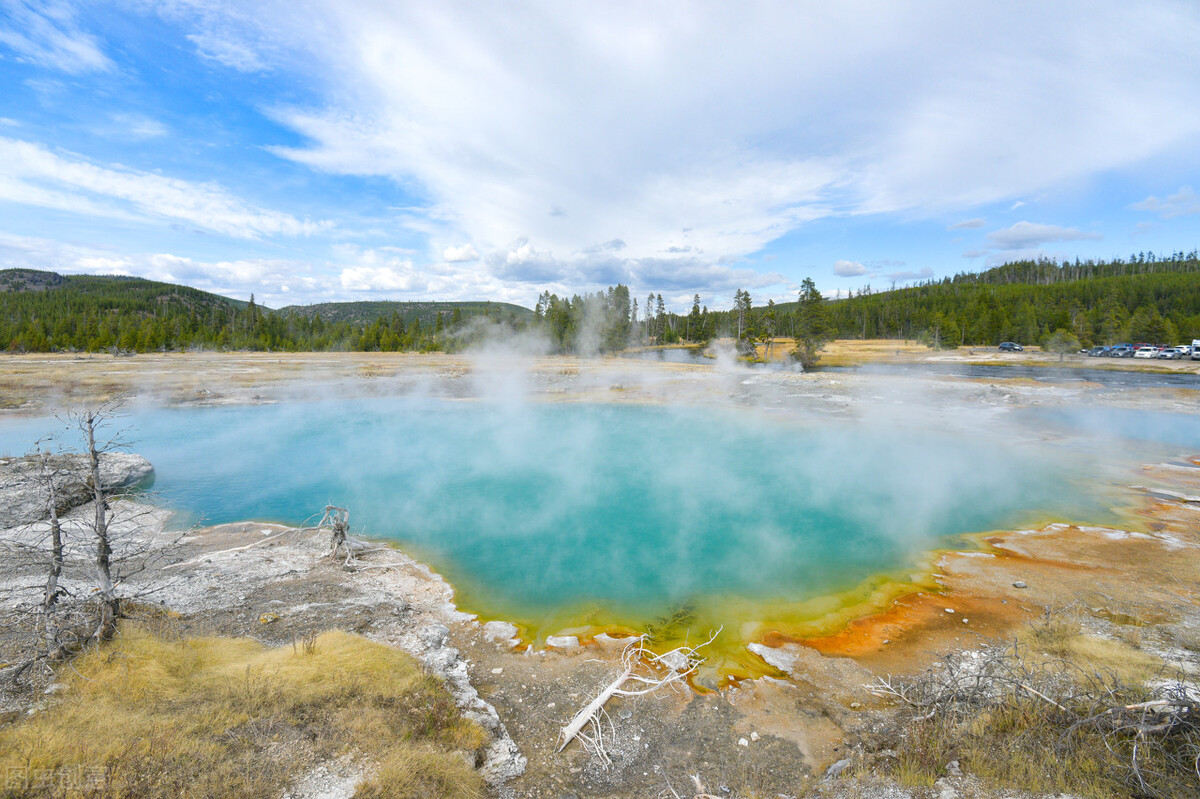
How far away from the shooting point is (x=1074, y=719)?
4090 millimetres

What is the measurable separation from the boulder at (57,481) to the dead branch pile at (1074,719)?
11456 millimetres

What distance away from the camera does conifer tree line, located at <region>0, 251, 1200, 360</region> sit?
57.1 meters

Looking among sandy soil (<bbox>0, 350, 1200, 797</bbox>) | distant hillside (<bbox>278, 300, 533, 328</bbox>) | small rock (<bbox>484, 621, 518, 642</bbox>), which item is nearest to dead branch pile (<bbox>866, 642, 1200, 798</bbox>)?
sandy soil (<bbox>0, 350, 1200, 797</bbox>)

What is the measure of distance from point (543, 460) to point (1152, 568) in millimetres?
13822

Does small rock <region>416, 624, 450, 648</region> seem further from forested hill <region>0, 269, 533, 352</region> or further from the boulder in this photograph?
forested hill <region>0, 269, 533, 352</region>

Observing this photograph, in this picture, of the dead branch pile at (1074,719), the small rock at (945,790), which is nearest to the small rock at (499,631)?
the dead branch pile at (1074,719)

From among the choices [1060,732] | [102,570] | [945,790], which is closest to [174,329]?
[102,570]

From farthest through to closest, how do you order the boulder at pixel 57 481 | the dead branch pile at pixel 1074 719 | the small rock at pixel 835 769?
the boulder at pixel 57 481 → the small rock at pixel 835 769 → the dead branch pile at pixel 1074 719

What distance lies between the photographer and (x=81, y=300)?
301 feet

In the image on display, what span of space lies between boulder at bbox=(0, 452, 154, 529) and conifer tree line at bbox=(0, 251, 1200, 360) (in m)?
47.9

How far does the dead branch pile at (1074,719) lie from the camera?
349 centimetres

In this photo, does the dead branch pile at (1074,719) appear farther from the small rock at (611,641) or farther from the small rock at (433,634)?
the small rock at (433,634)

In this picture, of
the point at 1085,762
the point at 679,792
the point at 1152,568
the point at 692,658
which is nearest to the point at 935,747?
the point at 1085,762

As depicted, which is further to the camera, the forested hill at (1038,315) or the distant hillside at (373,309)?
the distant hillside at (373,309)
